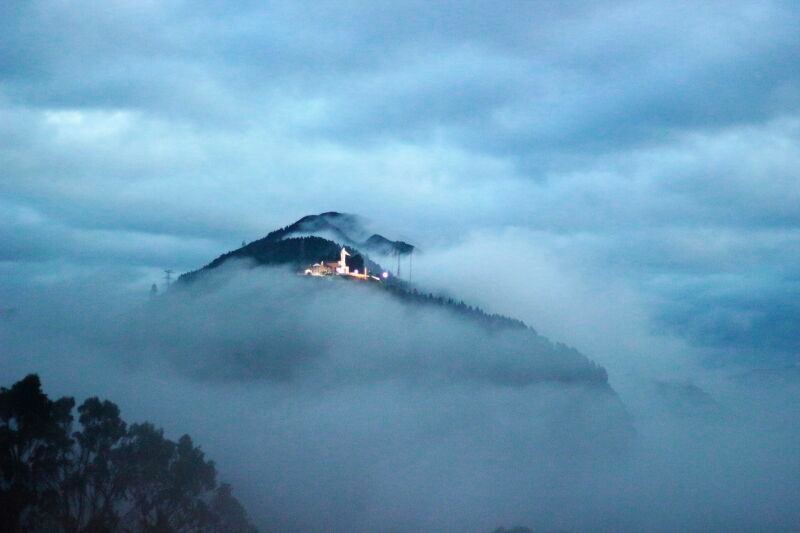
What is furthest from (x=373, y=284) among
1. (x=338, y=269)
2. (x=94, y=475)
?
(x=94, y=475)

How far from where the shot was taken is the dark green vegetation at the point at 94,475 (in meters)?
29.9

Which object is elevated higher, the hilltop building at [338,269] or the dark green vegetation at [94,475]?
the hilltop building at [338,269]

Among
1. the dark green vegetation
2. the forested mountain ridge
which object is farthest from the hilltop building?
the dark green vegetation

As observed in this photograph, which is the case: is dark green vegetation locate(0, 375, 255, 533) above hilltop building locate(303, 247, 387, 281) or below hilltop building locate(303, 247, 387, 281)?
below

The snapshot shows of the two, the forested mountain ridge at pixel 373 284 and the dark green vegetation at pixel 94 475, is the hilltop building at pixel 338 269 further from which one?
the dark green vegetation at pixel 94 475

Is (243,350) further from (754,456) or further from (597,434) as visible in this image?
(754,456)

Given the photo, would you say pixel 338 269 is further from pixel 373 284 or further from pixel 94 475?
pixel 94 475

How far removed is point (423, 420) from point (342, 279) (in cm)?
5392

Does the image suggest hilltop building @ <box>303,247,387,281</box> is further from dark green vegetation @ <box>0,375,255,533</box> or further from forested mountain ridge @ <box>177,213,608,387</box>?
dark green vegetation @ <box>0,375,255,533</box>

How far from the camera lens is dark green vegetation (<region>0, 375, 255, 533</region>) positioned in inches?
1176

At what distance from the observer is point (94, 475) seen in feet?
104

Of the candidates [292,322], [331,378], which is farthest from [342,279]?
[331,378]

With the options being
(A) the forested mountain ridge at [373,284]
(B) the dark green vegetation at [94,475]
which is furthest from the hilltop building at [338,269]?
(B) the dark green vegetation at [94,475]

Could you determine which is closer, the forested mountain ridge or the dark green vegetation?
the dark green vegetation
